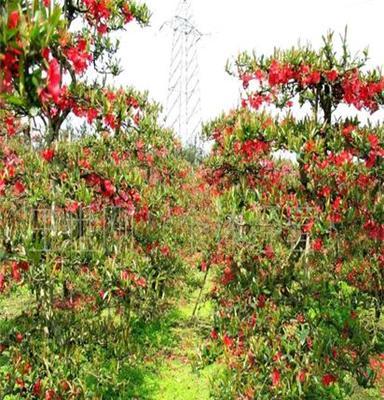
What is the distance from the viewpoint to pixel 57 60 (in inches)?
167

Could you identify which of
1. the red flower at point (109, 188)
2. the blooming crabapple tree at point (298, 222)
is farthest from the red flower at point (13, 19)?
the red flower at point (109, 188)

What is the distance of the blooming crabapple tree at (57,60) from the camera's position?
1.89 meters

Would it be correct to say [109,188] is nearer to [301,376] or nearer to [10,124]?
[10,124]

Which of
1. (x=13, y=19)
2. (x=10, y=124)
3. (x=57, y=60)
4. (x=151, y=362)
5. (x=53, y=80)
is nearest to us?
(x=13, y=19)

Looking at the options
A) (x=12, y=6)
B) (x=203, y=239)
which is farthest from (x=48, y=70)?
(x=203, y=239)

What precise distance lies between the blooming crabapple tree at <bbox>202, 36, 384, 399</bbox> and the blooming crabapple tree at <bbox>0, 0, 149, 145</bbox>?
1.49 meters

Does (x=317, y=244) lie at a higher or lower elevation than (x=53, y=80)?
lower

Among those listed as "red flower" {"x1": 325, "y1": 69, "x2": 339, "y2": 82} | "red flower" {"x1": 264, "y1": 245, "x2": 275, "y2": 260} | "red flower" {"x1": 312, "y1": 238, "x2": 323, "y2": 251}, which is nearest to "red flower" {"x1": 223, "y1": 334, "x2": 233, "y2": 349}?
"red flower" {"x1": 264, "y1": 245, "x2": 275, "y2": 260}

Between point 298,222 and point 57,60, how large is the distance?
2785 mm

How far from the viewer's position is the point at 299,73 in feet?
18.1

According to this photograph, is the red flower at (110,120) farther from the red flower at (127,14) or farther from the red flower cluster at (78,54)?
the red flower at (127,14)

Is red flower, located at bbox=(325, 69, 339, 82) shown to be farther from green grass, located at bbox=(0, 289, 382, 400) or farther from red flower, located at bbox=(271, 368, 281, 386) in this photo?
green grass, located at bbox=(0, 289, 382, 400)

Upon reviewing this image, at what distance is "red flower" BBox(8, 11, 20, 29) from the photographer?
1875mm

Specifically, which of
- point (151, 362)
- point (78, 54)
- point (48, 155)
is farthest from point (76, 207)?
point (151, 362)
